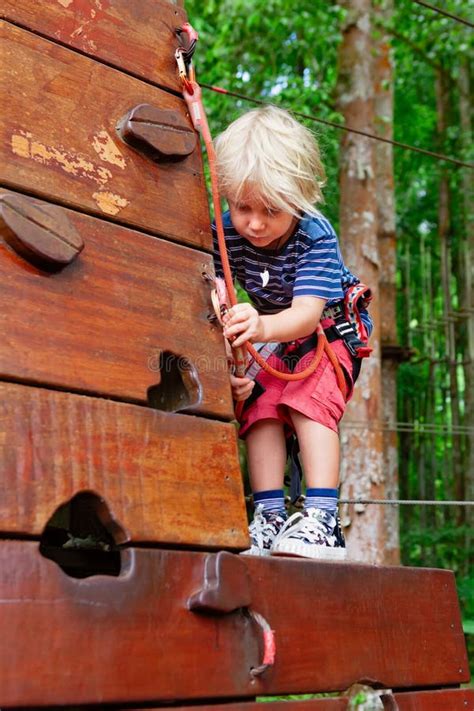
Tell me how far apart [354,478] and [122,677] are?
169 inches

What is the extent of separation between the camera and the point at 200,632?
1404 mm

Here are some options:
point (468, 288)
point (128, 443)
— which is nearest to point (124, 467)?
point (128, 443)

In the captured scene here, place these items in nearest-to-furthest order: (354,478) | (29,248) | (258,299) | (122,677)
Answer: (122,677) → (29,248) → (258,299) → (354,478)

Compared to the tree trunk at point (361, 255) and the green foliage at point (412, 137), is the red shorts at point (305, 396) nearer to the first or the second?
the green foliage at point (412, 137)

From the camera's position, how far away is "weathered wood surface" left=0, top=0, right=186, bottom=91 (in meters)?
1.61

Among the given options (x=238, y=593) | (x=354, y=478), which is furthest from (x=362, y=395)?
(x=238, y=593)

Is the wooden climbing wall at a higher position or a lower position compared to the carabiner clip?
lower

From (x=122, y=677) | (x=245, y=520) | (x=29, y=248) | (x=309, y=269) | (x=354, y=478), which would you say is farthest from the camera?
(x=354, y=478)

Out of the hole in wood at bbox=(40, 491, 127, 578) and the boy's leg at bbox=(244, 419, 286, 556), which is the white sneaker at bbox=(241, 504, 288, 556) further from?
the hole in wood at bbox=(40, 491, 127, 578)

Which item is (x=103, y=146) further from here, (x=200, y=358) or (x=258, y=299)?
(x=258, y=299)

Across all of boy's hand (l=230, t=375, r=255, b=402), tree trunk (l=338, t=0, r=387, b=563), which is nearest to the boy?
boy's hand (l=230, t=375, r=255, b=402)

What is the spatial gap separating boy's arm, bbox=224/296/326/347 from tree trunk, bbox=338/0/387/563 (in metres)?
3.46

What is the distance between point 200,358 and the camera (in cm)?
164

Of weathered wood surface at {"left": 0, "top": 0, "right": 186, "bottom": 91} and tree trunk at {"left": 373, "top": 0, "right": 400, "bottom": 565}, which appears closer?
weathered wood surface at {"left": 0, "top": 0, "right": 186, "bottom": 91}
